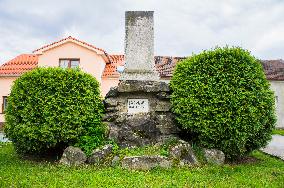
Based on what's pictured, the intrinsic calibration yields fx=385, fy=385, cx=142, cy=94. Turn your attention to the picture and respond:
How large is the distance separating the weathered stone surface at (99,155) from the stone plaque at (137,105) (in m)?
1.80

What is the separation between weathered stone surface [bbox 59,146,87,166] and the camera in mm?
9508

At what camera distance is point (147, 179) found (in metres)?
7.52

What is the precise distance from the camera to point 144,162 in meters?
8.91

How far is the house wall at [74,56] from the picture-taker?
2989 centimetres

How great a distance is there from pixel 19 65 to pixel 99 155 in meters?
23.9

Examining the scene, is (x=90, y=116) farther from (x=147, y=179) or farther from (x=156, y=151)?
(x=147, y=179)

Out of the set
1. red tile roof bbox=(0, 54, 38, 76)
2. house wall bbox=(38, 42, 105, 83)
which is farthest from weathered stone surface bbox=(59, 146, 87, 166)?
red tile roof bbox=(0, 54, 38, 76)

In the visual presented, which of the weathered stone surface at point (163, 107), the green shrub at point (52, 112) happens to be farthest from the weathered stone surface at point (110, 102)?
the weathered stone surface at point (163, 107)

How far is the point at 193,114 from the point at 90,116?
2.71 metres

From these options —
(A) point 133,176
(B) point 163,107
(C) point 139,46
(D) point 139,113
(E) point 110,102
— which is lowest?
(A) point 133,176

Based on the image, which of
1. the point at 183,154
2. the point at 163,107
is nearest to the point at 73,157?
the point at 183,154

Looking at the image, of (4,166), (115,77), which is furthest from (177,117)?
(115,77)

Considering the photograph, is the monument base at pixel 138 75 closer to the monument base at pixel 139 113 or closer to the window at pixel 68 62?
the monument base at pixel 139 113

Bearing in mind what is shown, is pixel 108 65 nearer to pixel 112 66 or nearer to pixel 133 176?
pixel 112 66
